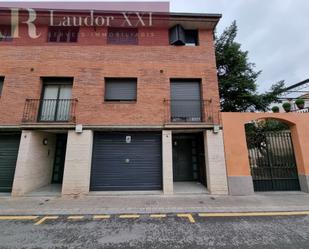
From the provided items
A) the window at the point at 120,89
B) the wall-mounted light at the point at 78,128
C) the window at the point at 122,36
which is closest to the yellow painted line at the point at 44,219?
the wall-mounted light at the point at 78,128

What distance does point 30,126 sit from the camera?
748 centimetres

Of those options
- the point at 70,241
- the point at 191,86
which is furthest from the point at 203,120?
the point at 70,241

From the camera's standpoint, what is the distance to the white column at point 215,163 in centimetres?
735

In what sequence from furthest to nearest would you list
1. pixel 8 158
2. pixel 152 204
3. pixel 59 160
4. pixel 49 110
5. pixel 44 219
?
pixel 59 160 → pixel 49 110 → pixel 8 158 → pixel 152 204 → pixel 44 219

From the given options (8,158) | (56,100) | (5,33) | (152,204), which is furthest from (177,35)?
(8,158)

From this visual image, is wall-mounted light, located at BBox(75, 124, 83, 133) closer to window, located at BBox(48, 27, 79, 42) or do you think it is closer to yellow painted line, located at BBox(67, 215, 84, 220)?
yellow painted line, located at BBox(67, 215, 84, 220)

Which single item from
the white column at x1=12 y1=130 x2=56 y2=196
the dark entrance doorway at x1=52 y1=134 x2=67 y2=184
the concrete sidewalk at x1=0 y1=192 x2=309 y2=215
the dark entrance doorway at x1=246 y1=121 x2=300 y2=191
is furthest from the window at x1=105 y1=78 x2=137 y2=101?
the dark entrance doorway at x1=246 y1=121 x2=300 y2=191

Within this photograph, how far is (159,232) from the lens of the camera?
408 centimetres

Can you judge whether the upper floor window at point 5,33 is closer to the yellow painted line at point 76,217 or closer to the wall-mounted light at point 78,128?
the wall-mounted light at point 78,128

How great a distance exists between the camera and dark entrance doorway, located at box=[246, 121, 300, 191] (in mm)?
7832

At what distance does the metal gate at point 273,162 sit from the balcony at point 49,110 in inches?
359

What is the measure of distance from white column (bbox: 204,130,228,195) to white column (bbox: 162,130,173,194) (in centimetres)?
177

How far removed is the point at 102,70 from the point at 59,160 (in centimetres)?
578

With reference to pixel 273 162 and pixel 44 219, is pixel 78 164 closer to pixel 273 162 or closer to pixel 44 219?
pixel 44 219
